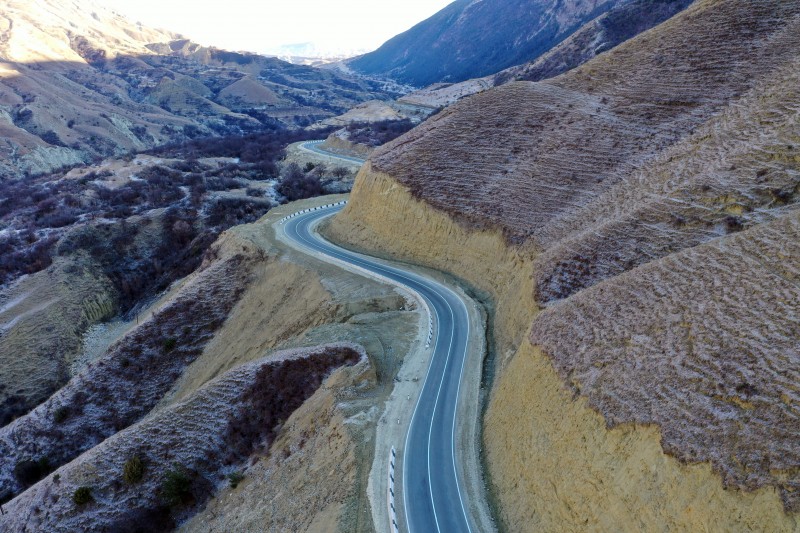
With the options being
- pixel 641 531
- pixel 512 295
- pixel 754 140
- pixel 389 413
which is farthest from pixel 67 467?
pixel 754 140

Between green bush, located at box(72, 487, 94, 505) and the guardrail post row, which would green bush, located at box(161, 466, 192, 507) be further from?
the guardrail post row

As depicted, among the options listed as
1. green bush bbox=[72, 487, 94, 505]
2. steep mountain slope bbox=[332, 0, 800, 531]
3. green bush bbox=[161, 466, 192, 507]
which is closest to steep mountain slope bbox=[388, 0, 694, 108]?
steep mountain slope bbox=[332, 0, 800, 531]

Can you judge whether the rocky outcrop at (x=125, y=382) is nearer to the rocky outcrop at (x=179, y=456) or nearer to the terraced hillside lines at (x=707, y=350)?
the rocky outcrop at (x=179, y=456)

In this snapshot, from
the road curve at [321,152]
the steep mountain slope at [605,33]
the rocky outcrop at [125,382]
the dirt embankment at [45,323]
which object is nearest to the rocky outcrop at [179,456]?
the rocky outcrop at [125,382]

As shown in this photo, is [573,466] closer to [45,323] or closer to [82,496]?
[82,496]

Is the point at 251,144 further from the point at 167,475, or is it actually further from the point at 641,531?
the point at 641,531

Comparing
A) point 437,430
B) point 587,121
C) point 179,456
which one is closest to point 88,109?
point 179,456
